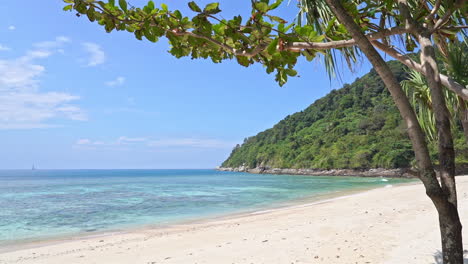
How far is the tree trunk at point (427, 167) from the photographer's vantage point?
1.58 metres

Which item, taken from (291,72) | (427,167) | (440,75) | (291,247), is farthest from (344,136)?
(427,167)

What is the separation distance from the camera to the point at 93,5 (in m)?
1.74

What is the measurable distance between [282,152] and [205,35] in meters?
78.0

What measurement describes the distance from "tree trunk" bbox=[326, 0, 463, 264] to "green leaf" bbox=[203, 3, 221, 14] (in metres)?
0.65

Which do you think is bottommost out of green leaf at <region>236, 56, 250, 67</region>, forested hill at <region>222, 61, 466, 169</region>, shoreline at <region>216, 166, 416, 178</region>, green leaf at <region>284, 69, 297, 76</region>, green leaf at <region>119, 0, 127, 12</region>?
shoreline at <region>216, 166, 416, 178</region>

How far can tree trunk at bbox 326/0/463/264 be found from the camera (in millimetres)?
1577

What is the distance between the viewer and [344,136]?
63.4m

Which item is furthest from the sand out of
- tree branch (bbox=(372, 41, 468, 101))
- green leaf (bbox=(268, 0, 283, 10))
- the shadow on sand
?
green leaf (bbox=(268, 0, 283, 10))

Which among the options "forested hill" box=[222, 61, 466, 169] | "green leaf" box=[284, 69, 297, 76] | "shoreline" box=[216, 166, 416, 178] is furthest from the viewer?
"forested hill" box=[222, 61, 466, 169]

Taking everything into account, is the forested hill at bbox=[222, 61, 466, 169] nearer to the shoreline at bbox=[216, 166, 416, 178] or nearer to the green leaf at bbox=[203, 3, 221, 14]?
the shoreline at bbox=[216, 166, 416, 178]

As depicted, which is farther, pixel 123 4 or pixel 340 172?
pixel 340 172

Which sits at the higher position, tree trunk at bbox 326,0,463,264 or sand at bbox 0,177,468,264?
tree trunk at bbox 326,0,463,264

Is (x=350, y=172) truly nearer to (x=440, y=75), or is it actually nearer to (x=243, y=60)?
(x=440, y=75)

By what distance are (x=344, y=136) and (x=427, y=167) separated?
65.3m
